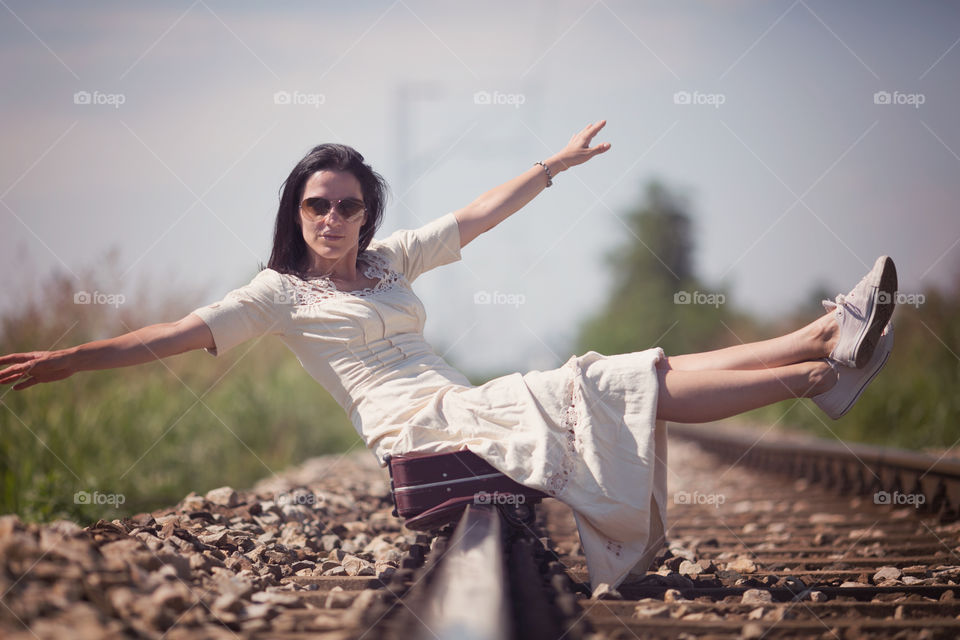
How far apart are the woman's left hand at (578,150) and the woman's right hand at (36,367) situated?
2.02 metres

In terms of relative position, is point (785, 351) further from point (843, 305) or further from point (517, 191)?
point (517, 191)

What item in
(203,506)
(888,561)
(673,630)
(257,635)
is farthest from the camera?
(203,506)

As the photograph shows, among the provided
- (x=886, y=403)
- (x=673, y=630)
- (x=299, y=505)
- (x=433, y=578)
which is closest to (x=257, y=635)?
(x=433, y=578)

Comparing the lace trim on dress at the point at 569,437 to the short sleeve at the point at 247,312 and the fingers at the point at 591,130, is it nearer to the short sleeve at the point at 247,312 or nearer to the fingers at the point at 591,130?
the short sleeve at the point at 247,312

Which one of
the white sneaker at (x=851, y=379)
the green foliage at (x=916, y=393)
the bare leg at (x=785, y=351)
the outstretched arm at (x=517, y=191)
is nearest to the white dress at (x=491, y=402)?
the bare leg at (x=785, y=351)

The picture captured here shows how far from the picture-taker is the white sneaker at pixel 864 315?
2.55 metres

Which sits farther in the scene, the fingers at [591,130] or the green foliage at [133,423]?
the green foliage at [133,423]

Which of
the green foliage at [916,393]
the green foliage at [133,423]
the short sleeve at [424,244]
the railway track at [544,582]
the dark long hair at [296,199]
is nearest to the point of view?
the railway track at [544,582]

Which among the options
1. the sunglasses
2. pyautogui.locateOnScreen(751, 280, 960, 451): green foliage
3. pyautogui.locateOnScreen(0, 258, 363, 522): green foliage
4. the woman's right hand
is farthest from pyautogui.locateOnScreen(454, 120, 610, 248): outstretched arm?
pyautogui.locateOnScreen(751, 280, 960, 451): green foliage

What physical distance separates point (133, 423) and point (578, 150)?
176 inches

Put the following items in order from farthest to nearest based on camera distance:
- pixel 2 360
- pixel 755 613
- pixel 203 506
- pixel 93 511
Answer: pixel 93 511 < pixel 203 506 < pixel 2 360 < pixel 755 613

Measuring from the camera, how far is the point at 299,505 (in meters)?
3.79

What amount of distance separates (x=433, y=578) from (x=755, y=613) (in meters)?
0.84

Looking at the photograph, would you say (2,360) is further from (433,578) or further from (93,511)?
(93,511)
